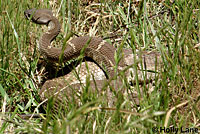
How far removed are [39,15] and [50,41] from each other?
1.52 feet

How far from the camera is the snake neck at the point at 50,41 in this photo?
4992 millimetres

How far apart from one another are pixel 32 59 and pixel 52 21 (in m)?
0.80

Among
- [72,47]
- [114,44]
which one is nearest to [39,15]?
[72,47]

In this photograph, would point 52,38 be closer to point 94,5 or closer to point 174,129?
point 94,5

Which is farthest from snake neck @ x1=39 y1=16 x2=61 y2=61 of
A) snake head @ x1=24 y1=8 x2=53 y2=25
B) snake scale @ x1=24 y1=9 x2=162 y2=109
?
snake head @ x1=24 y1=8 x2=53 y2=25

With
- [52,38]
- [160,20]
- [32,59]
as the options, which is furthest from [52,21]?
[160,20]

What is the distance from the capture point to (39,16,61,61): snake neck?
499 centimetres

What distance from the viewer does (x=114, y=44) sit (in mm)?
5590

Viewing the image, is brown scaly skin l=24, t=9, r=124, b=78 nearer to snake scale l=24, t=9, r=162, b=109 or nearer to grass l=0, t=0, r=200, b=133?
snake scale l=24, t=9, r=162, b=109

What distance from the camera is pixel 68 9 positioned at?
18.5 feet

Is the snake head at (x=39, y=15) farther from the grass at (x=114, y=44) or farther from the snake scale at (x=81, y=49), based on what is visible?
the grass at (x=114, y=44)

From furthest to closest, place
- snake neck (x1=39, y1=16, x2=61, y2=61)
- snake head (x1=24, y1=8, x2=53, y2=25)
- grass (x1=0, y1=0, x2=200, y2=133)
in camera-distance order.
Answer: snake head (x1=24, y1=8, x2=53, y2=25) → snake neck (x1=39, y1=16, x2=61, y2=61) → grass (x1=0, y1=0, x2=200, y2=133)

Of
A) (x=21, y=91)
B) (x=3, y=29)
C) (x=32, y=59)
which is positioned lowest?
(x=21, y=91)

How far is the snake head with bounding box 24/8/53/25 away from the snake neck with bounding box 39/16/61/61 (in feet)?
0.40
